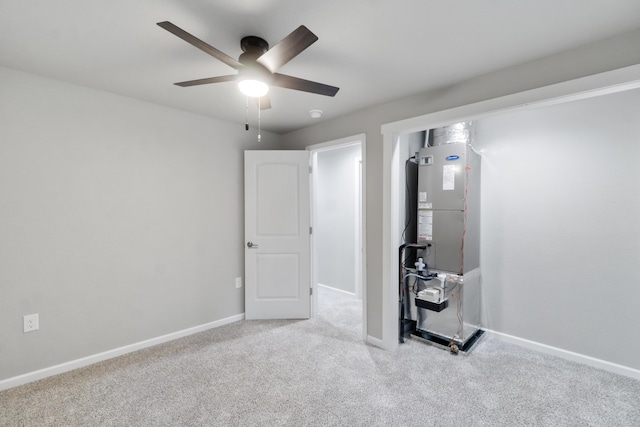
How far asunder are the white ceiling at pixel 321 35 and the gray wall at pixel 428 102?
0.08 metres

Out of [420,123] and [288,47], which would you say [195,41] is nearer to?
[288,47]

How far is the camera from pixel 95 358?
2.54 meters

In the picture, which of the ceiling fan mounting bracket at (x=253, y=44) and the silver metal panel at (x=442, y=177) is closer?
the ceiling fan mounting bracket at (x=253, y=44)

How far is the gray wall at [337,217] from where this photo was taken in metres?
4.50

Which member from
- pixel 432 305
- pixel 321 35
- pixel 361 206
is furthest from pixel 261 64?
pixel 432 305

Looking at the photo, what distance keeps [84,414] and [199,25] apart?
251 centimetres

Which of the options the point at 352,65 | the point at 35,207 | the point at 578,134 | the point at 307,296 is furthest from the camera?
the point at 307,296

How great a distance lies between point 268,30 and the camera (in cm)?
164

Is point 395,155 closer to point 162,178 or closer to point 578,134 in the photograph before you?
point 578,134

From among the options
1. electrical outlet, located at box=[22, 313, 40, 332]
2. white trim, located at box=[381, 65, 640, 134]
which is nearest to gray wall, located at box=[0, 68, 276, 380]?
electrical outlet, located at box=[22, 313, 40, 332]

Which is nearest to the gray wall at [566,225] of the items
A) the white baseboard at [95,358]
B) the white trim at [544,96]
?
the white trim at [544,96]

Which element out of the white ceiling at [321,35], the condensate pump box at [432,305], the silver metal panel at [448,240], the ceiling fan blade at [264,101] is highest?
the white ceiling at [321,35]

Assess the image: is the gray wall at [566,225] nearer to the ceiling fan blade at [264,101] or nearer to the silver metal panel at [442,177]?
the silver metal panel at [442,177]

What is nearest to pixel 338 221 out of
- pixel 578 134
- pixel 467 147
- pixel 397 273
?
pixel 397 273
